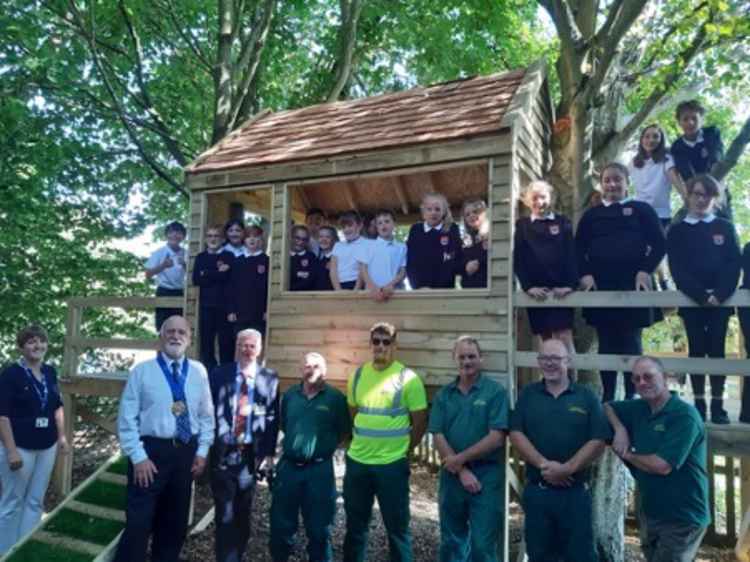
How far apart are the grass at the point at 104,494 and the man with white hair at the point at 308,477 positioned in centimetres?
245

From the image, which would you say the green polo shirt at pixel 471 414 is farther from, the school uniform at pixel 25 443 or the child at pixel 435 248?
the school uniform at pixel 25 443

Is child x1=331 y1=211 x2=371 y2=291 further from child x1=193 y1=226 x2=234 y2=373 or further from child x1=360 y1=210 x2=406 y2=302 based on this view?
child x1=193 y1=226 x2=234 y2=373

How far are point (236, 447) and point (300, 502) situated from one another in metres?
0.72

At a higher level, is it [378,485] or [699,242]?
[699,242]

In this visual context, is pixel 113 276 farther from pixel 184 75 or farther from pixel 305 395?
pixel 305 395

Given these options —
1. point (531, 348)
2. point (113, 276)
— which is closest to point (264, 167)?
point (531, 348)

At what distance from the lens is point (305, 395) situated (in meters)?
5.47

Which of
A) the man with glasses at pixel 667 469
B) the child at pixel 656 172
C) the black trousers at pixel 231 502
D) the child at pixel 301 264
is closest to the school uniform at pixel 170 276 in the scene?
the child at pixel 301 264

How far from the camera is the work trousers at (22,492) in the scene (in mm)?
5965

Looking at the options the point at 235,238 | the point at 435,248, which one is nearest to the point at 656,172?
the point at 435,248

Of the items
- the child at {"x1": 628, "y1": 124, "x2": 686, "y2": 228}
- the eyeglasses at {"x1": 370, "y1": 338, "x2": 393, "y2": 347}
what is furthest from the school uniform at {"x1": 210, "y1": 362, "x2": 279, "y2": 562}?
the child at {"x1": 628, "y1": 124, "x2": 686, "y2": 228}

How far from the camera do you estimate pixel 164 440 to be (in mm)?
4871

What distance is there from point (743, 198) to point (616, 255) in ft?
66.6

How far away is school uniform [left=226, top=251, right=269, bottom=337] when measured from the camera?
705 cm
